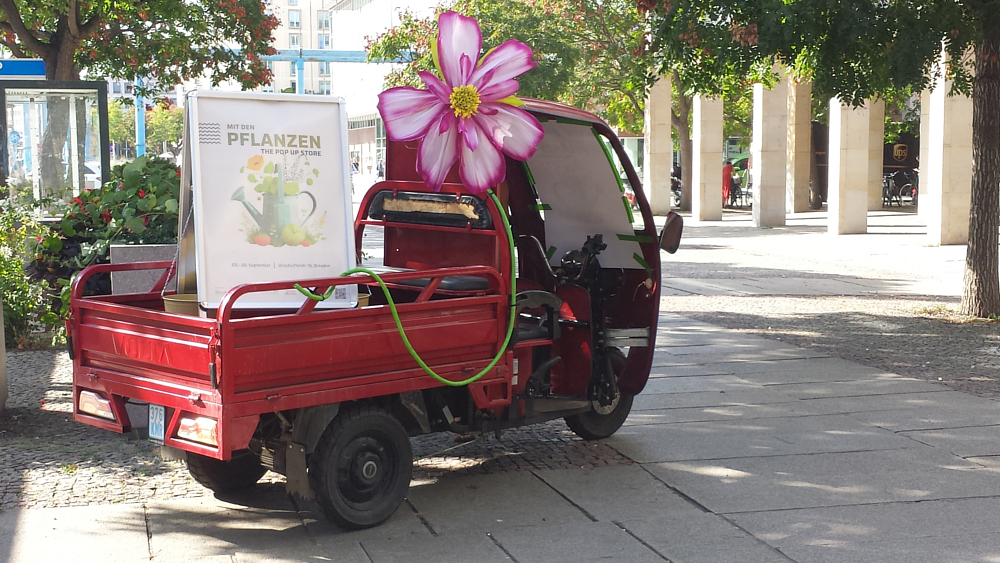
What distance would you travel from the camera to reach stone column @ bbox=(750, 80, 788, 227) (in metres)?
27.0

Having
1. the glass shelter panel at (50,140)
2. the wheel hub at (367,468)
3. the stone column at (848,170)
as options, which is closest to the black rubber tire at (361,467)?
the wheel hub at (367,468)

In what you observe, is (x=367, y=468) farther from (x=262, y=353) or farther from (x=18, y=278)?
(x=18, y=278)

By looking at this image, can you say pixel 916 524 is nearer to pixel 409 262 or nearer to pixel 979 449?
pixel 979 449

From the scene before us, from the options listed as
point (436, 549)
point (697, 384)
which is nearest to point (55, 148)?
point (697, 384)

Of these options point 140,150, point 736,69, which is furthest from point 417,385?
point 140,150

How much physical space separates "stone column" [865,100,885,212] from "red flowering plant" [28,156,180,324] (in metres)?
25.7

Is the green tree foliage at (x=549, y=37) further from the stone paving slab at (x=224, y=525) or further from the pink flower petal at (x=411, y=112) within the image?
the stone paving slab at (x=224, y=525)

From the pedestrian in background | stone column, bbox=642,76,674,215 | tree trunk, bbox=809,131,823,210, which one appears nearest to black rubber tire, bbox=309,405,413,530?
stone column, bbox=642,76,674,215

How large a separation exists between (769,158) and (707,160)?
2.85 m

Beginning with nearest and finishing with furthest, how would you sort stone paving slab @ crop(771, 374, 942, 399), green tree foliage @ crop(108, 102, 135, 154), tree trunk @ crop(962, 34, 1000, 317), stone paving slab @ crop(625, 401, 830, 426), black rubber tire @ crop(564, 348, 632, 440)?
black rubber tire @ crop(564, 348, 632, 440) < stone paving slab @ crop(625, 401, 830, 426) < stone paving slab @ crop(771, 374, 942, 399) < tree trunk @ crop(962, 34, 1000, 317) < green tree foliage @ crop(108, 102, 135, 154)

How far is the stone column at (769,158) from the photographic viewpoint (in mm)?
26953

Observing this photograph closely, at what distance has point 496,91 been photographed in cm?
548

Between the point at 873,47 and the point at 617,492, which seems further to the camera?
the point at 873,47

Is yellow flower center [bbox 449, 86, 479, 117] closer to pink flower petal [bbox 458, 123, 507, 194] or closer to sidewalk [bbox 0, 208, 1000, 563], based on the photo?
pink flower petal [bbox 458, 123, 507, 194]
